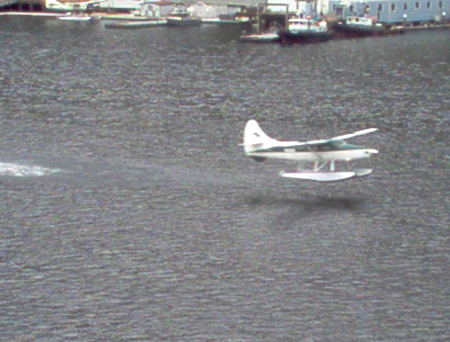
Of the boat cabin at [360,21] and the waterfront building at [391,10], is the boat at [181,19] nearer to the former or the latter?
the waterfront building at [391,10]

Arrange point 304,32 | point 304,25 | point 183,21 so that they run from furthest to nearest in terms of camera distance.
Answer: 1. point 183,21
2. point 304,25
3. point 304,32

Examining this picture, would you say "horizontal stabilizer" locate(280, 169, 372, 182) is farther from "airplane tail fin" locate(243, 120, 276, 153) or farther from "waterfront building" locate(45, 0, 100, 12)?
"waterfront building" locate(45, 0, 100, 12)

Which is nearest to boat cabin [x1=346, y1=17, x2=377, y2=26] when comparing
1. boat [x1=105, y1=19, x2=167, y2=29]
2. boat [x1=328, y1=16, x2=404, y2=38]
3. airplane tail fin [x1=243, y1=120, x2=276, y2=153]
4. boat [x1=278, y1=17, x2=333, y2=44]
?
boat [x1=328, y1=16, x2=404, y2=38]

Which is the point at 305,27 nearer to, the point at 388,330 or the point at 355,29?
the point at 355,29

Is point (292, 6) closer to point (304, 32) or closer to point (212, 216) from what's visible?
point (304, 32)

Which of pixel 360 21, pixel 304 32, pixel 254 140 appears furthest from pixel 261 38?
pixel 254 140

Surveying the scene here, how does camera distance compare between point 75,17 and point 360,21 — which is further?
point 75,17

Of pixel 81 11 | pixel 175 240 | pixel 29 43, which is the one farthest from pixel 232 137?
pixel 81 11
